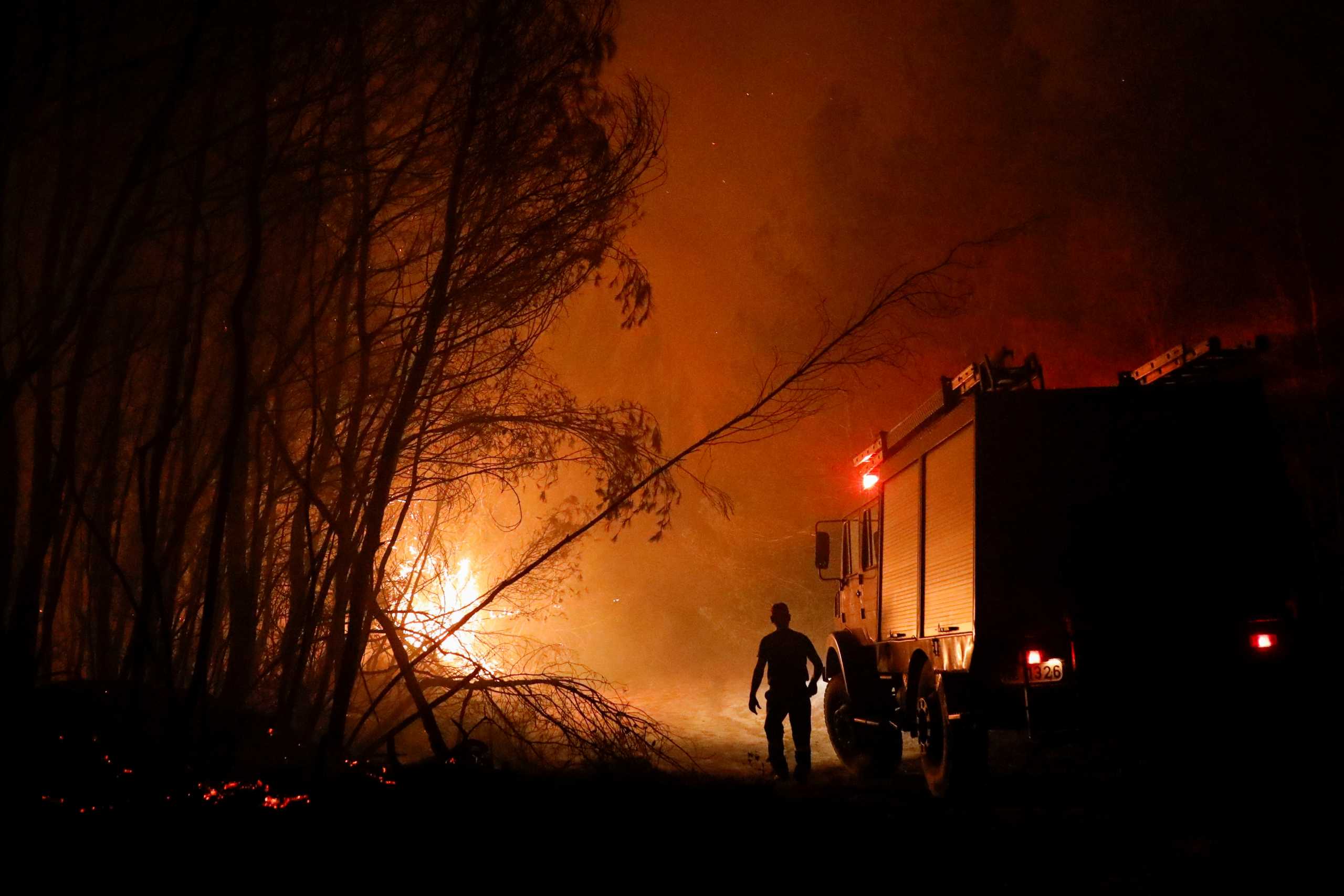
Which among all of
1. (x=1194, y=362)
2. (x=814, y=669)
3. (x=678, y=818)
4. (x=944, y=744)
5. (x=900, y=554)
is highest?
(x=1194, y=362)

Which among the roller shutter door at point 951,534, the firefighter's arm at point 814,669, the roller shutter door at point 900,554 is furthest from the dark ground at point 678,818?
the firefighter's arm at point 814,669

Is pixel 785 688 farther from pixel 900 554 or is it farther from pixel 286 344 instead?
pixel 286 344

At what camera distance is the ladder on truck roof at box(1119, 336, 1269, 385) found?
619cm

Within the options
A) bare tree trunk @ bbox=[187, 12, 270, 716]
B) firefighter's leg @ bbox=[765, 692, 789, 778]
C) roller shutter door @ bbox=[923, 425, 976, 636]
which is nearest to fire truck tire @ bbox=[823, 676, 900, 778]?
firefighter's leg @ bbox=[765, 692, 789, 778]

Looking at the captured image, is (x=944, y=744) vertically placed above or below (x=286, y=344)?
below

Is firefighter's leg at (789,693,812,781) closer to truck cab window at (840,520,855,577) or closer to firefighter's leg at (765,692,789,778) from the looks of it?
firefighter's leg at (765,692,789,778)

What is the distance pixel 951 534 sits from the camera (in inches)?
280

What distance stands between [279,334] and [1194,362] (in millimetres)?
6766

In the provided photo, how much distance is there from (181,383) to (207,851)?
15.5 ft

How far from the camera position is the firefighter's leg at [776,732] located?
8641 millimetres

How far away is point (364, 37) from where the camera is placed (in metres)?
6.25

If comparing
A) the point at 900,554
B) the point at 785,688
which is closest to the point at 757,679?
the point at 785,688

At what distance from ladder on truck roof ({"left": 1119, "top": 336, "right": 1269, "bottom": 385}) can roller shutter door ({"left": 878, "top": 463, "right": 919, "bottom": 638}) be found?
7.12ft

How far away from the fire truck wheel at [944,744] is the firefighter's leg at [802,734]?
4.88 feet
